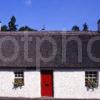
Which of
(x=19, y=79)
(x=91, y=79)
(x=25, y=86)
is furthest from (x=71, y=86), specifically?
(x=19, y=79)

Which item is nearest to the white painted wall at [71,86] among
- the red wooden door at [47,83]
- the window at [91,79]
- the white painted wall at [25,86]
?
the window at [91,79]

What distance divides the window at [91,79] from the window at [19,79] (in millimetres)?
5347

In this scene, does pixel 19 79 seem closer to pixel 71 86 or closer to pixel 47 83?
pixel 47 83

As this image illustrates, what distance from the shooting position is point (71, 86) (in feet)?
93.0

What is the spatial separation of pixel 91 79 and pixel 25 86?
5.49 m

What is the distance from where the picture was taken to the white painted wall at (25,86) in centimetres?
2847

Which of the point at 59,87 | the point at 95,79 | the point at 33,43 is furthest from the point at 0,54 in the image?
the point at 95,79

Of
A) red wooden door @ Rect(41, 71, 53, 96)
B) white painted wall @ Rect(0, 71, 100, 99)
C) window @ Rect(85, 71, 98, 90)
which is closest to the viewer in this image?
window @ Rect(85, 71, 98, 90)

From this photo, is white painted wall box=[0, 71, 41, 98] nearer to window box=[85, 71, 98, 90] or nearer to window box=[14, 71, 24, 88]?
window box=[14, 71, 24, 88]

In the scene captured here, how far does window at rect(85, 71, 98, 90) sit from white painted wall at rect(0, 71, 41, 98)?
13.3ft

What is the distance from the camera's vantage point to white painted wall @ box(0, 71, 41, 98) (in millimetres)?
28469

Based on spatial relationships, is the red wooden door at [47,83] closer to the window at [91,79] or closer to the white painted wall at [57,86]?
the white painted wall at [57,86]

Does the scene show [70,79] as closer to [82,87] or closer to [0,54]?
[82,87]

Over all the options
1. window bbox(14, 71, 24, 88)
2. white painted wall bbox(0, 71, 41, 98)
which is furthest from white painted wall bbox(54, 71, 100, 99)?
window bbox(14, 71, 24, 88)
